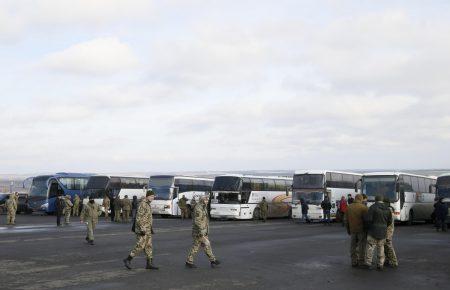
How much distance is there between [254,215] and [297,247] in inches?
777

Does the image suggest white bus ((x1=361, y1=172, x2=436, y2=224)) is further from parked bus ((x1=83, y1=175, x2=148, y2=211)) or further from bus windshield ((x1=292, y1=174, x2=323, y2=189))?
parked bus ((x1=83, y1=175, x2=148, y2=211))

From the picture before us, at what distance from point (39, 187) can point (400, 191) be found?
2811cm

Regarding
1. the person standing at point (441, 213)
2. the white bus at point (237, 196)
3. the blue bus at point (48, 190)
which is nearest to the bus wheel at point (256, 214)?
the white bus at point (237, 196)

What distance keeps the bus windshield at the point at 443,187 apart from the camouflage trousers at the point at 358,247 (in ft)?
62.6

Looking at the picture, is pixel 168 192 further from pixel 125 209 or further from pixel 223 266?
pixel 223 266

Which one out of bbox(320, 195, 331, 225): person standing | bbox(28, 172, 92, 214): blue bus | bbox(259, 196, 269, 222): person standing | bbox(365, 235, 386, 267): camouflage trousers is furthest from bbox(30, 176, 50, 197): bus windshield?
bbox(365, 235, 386, 267): camouflage trousers

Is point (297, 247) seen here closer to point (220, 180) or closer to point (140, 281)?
point (140, 281)

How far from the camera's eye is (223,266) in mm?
13750

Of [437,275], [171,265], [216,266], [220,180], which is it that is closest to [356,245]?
[437,275]

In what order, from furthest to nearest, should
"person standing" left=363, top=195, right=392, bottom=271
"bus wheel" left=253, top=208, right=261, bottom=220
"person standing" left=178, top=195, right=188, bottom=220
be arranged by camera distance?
1. "person standing" left=178, top=195, right=188, bottom=220
2. "bus wheel" left=253, top=208, right=261, bottom=220
3. "person standing" left=363, top=195, right=392, bottom=271

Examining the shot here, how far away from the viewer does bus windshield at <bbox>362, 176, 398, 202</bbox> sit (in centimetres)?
3173

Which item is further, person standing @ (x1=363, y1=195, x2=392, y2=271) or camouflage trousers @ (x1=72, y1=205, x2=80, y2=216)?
camouflage trousers @ (x1=72, y1=205, x2=80, y2=216)

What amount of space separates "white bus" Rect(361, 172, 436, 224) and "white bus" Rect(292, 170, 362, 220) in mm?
2955

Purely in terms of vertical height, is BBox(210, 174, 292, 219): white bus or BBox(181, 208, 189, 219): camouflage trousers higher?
BBox(210, 174, 292, 219): white bus
